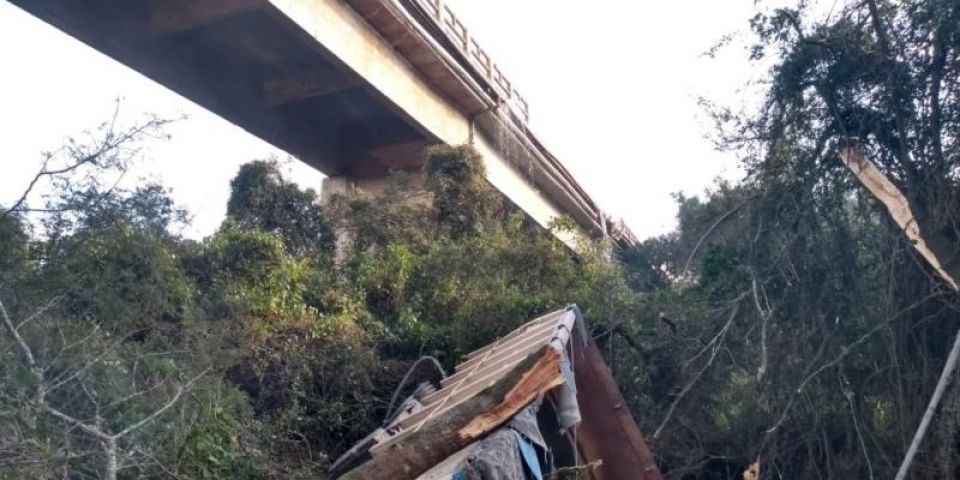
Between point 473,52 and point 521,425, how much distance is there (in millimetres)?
17040

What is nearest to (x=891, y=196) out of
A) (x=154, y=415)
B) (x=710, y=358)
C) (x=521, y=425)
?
(x=710, y=358)

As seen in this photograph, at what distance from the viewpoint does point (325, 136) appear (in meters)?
21.0

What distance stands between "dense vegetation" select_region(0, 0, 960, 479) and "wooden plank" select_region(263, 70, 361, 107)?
686cm

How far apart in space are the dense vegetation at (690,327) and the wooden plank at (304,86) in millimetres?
6858

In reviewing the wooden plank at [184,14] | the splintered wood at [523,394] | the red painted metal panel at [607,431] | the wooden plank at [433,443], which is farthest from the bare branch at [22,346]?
the wooden plank at [184,14]

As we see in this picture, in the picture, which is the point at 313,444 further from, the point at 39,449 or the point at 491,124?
the point at 491,124

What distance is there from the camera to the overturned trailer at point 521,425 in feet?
16.4

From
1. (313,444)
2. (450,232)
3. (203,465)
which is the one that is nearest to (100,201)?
(203,465)

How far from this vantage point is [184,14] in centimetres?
1599

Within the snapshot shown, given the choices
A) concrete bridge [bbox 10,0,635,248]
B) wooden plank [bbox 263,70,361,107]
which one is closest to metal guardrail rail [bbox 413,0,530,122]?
concrete bridge [bbox 10,0,635,248]

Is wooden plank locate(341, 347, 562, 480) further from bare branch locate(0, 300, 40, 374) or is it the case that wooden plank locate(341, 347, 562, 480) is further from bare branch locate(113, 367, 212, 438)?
bare branch locate(0, 300, 40, 374)

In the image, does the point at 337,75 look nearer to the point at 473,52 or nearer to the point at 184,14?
the point at 184,14

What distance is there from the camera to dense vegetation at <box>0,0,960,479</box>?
7219 mm

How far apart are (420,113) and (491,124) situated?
317cm
